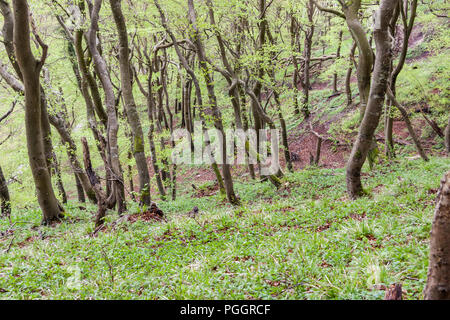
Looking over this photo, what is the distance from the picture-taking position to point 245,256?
15.7ft

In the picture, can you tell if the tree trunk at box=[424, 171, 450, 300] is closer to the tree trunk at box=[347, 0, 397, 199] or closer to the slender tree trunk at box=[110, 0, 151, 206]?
the tree trunk at box=[347, 0, 397, 199]

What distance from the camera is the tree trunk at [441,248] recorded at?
219 cm

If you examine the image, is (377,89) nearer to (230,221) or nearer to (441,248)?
(230,221)

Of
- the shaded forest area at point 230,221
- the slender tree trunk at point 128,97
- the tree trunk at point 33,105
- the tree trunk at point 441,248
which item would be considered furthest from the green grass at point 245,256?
the slender tree trunk at point 128,97

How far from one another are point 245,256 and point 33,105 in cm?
656

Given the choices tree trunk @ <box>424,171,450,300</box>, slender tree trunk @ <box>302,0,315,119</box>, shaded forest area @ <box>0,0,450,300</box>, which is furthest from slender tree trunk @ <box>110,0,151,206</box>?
slender tree trunk @ <box>302,0,315,119</box>

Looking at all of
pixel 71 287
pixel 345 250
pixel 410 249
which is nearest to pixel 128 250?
pixel 71 287

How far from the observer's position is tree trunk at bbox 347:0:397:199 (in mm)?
6406

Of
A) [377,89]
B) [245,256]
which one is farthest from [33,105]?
[377,89]

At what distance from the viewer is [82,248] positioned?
219 inches

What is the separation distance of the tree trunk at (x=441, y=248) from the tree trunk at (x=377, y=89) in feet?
16.9

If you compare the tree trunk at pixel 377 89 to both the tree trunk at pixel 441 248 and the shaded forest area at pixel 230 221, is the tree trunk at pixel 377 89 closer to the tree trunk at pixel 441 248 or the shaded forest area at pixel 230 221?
the shaded forest area at pixel 230 221

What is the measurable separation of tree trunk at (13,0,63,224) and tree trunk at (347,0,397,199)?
25.7ft
